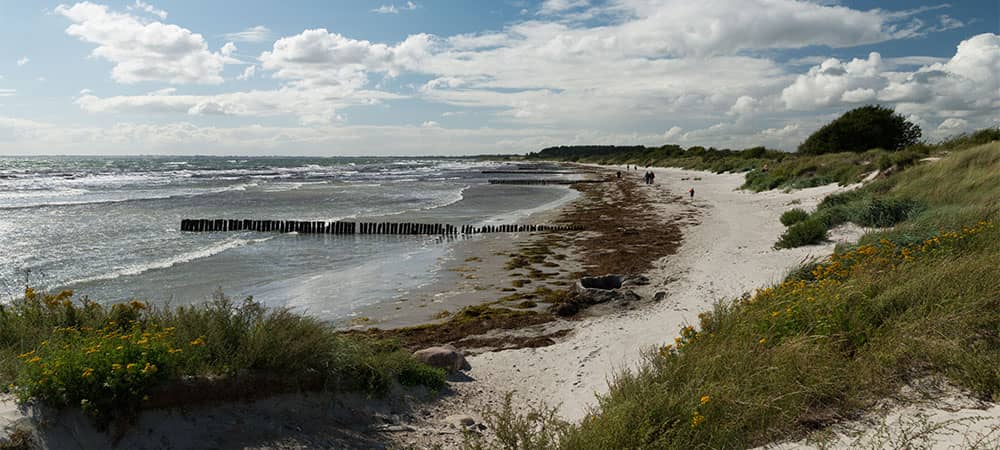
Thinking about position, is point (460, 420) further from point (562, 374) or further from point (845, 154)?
point (845, 154)


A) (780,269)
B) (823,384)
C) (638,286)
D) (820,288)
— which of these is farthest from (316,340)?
(780,269)

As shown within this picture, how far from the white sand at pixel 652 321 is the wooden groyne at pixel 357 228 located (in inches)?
283

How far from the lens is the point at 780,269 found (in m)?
13.0

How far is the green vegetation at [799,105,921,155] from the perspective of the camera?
54.0 metres

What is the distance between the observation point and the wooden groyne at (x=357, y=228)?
Result: 957 inches

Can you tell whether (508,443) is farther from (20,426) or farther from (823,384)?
(20,426)

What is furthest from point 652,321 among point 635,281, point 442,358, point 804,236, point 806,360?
point 804,236

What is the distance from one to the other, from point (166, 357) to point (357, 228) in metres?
20.8

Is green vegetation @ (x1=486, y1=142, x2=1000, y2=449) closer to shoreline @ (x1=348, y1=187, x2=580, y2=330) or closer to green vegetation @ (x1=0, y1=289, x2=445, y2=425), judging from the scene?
green vegetation @ (x1=0, y1=289, x2=445, y2=425)

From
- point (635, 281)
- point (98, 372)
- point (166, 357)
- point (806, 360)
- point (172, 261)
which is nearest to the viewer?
point (98, 372)

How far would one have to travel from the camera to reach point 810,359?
5.62 m

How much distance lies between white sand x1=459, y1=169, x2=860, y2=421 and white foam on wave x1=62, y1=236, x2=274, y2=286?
449 inches

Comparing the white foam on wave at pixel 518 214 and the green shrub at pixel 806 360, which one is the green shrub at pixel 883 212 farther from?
the white foam on wave at pixel 518 214

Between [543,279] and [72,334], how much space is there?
1056 cm
